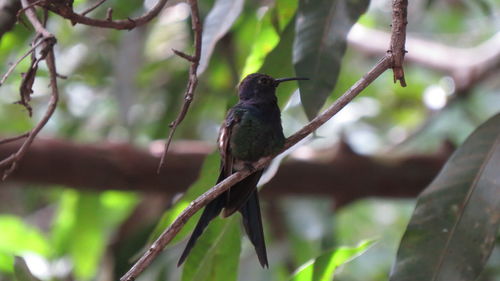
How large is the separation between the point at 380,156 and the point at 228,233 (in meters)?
1.34

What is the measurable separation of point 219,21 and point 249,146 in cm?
42

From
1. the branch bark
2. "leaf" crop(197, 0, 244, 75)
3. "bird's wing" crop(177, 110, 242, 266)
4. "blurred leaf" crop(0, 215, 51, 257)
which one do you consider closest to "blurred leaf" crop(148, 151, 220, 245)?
"bird's wing" crop(177, 110, 242, 266)

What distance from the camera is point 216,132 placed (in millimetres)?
4074

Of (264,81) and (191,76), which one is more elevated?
(191,76)

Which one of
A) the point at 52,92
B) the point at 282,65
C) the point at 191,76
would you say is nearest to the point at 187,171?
the point at 282,65

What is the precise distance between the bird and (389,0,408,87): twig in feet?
1.61

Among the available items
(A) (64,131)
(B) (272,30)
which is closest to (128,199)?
(A) (64,131)

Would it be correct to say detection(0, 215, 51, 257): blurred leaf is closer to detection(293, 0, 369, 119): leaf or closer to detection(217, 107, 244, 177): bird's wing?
detection(217, 107, 244, 177): bird's wing

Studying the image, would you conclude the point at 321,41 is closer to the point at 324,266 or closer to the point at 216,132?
the point at 324,266

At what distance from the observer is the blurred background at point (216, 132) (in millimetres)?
3125

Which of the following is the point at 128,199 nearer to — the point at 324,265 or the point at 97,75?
the point at 97,75

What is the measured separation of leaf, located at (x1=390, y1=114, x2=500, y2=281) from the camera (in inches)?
70.2

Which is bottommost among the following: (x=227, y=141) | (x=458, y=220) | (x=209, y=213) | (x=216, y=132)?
(x=216, y=132)

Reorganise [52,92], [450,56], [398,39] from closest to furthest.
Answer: [398,39], [52,92], [450,56]
